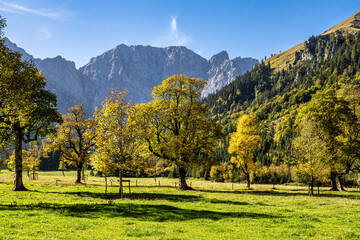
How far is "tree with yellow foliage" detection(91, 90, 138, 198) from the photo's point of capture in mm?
28766

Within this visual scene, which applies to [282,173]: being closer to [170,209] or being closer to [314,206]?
[314,206]

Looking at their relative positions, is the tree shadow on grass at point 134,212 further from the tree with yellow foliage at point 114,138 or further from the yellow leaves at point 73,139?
the yellow leaves at point 73,139

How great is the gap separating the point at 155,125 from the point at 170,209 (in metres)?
23.4

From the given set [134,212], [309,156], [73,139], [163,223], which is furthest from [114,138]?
[73,139]

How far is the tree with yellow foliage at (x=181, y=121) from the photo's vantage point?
42656mm

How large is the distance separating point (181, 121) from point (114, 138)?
1782cm

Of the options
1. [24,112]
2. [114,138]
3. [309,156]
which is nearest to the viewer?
[114,138]

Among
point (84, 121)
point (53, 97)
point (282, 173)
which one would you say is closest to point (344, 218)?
point (53, 97)

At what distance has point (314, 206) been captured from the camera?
2697 centimetres

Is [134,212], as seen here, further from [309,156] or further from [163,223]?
[309,156]

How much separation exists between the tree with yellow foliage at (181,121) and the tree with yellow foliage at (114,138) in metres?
11.6

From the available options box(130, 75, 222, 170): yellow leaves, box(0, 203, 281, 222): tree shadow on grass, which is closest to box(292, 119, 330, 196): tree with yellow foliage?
box(130, 75, 222, 170): yellow leaves

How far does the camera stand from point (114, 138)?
28703 millimetres

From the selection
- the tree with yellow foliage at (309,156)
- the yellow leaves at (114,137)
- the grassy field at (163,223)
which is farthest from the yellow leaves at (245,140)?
the yellow leaves at (114,137)
